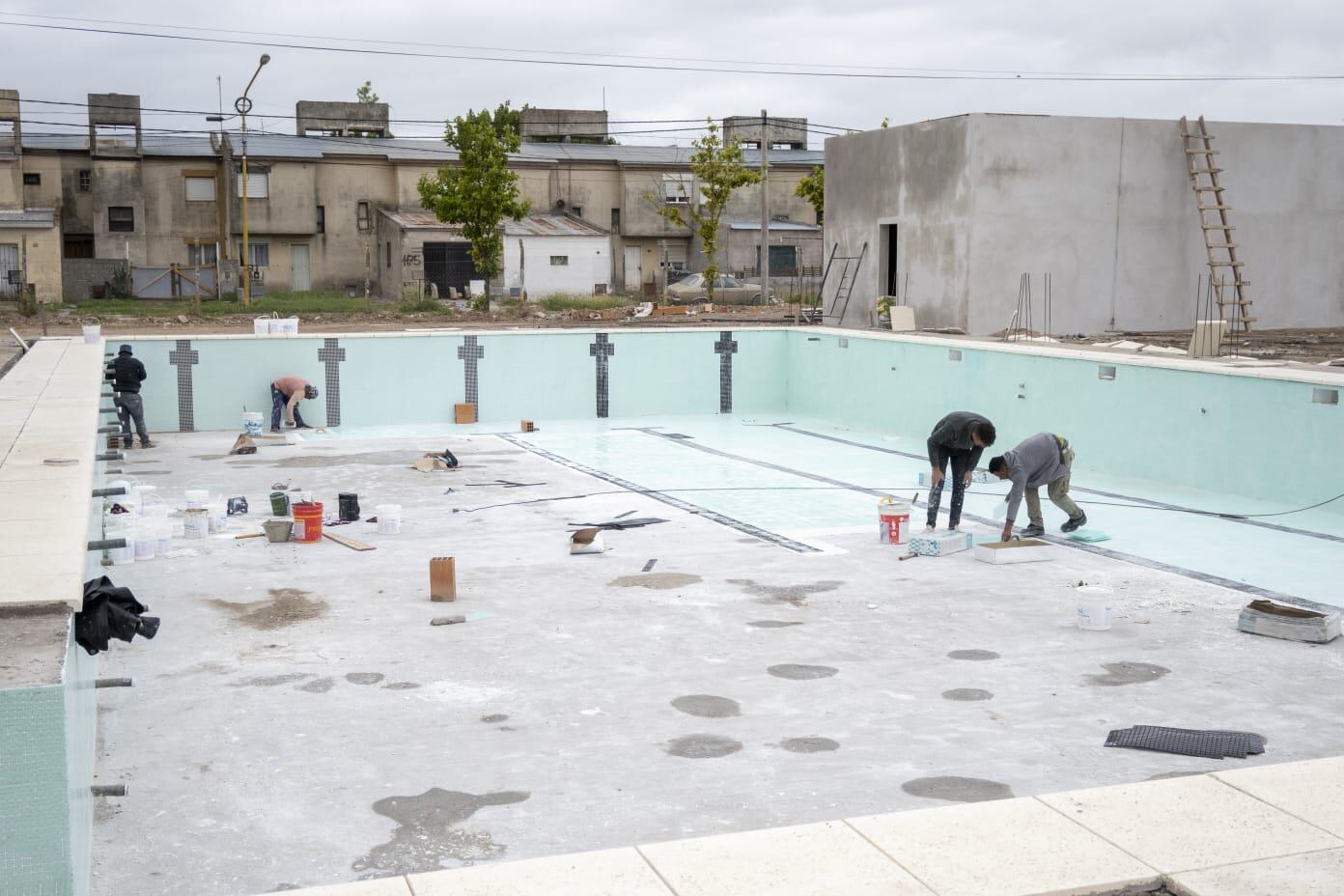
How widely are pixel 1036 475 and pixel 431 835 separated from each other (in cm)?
742

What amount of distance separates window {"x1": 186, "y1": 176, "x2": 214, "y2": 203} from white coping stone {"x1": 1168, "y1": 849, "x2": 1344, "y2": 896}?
51007mm

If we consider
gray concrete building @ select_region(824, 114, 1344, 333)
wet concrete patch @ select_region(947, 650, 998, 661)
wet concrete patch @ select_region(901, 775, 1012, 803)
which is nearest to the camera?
wet concrete patch @ select_region(901, 775, 1012, 803)

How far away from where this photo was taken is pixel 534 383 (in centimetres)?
2209

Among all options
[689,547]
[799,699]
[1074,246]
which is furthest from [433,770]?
[1074,246]

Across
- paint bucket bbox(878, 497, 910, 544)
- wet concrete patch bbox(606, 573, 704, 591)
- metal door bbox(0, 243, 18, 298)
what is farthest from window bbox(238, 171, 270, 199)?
wet concrete patch bbox(606, 573, 704, 591)

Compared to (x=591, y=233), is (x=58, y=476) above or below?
below

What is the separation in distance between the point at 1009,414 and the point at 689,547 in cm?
751

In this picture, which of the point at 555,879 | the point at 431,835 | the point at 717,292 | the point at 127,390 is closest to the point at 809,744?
the point at 431,835

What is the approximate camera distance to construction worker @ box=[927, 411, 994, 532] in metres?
11.5

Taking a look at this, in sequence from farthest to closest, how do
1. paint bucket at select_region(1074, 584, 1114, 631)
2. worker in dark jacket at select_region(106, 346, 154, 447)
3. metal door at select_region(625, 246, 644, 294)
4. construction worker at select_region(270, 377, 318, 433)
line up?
metal door at select_region(625, 246, 644, 294)
construction worker at select_region(270, 377, 318, 433)
worker in dark jacket at select_region(106, 346, 154, 447)
paint bucket at select_region(1074, 584, 1114, 631)

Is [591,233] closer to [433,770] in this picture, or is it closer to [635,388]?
[635,388]

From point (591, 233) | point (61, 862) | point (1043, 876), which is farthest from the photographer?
point (591, 233)

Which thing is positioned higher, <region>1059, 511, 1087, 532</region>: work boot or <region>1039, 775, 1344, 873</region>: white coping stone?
<region>1039, 775, 1344, 873</region>: white coping stone

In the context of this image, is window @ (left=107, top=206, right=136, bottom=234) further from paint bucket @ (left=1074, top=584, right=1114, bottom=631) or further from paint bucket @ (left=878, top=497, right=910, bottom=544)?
paint bucket @ (left=1074, top=584, right=1114, bottom=631)
